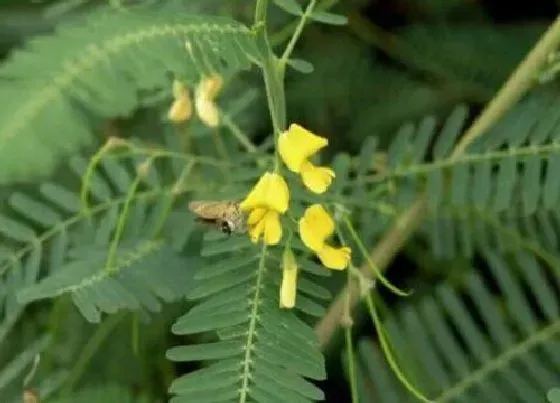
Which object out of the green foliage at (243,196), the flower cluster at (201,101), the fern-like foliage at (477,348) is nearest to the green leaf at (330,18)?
the green foliage at (243,196)

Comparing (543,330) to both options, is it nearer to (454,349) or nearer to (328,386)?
(454,349)

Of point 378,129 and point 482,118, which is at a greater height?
point 378,129

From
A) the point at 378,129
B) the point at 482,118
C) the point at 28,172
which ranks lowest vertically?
the point at 28,172

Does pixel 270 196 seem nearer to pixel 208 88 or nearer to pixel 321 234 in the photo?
pixel 321 234

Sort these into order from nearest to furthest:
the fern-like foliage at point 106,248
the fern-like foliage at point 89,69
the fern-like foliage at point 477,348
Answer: the fern-like foliage at point 89,69, the fern-like foliage at point 106,248, the fern-like foliage at point 477,348

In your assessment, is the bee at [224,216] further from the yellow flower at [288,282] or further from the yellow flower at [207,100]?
the yellow flower at [207,100]

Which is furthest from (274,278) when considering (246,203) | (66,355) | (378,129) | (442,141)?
(378,129)

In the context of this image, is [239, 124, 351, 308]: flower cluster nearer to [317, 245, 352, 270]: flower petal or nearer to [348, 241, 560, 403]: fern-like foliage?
[317, 245, 352, 270]: flower petal
